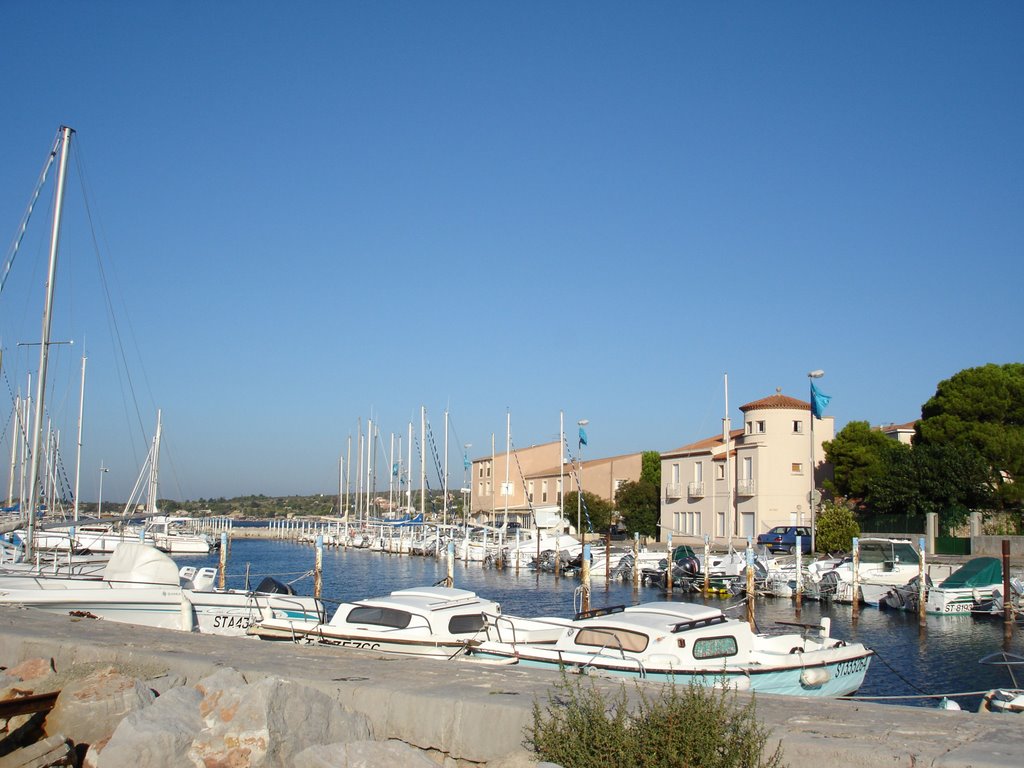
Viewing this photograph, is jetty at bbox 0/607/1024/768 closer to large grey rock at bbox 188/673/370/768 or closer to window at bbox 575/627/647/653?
large grey rock at bbox 188/673/370/768

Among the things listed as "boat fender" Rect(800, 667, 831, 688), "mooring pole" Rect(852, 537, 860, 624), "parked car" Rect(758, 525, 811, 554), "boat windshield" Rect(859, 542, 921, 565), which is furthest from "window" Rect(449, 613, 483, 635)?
"parked car" Rect(758, 525, 811, 554)

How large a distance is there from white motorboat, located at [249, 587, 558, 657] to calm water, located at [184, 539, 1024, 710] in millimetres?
1317

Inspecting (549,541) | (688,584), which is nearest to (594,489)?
(549,541)

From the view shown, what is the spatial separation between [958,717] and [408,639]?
12575 millimetres

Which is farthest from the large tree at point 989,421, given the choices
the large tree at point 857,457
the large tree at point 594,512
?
the large tree at point 594,512

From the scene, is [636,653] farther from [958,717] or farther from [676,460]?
[676,460]

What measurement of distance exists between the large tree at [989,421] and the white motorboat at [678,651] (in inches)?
1720

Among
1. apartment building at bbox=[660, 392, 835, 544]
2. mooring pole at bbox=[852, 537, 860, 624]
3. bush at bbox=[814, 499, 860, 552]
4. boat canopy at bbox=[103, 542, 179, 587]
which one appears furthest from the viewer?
apartment building at bbox=[660, 392, 835, 544]

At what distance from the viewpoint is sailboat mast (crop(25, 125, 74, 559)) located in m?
27.4

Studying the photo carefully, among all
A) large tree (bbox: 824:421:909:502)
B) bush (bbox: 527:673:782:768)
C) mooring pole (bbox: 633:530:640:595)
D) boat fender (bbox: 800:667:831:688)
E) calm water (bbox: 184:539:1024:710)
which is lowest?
calm water (bbox: 184:539:1024:710)

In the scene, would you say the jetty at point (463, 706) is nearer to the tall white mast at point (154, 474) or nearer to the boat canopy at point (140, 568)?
the boat canopy at point (140, 568)

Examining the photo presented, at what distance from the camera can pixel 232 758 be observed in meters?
7.82

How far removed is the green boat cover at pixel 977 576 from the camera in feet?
121

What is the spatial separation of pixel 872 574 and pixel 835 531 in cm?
980
